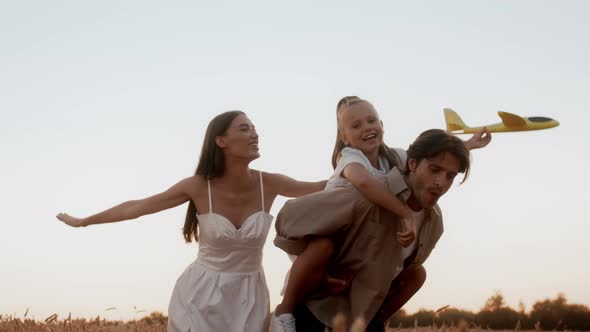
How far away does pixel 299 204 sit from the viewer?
4.86 m

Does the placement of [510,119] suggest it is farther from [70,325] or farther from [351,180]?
[70,325]

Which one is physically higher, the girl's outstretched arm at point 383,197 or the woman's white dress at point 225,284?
the girl's outstretched arm at point 383,197

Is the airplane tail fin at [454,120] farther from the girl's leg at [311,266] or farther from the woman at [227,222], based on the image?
the girl's leg at [311,266]

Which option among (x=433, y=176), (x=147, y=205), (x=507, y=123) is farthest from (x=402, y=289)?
(x=147, y=205)

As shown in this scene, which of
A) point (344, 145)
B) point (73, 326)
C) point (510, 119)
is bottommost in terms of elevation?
point (73, 326)

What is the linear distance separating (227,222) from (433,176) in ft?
8.57

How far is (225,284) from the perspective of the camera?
22.5ft

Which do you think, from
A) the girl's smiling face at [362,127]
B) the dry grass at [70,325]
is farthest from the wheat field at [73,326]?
the girl's smiling face at [362,127]

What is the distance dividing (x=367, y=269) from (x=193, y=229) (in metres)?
2.62

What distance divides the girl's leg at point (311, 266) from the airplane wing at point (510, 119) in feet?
8.93

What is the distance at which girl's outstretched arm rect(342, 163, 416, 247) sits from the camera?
4504mm

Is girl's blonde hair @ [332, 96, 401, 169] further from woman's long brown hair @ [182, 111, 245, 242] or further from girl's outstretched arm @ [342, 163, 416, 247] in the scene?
woman's long brown hair @ [182, 111, 245, 242]

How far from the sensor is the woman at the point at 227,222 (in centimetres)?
681

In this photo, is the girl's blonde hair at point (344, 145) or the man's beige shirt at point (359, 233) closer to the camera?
the man's beige shirt at point (359, 233)
